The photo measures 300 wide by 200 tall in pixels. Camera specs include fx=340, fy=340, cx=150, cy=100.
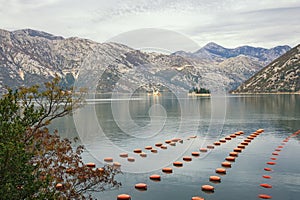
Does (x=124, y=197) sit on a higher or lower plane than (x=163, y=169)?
lower

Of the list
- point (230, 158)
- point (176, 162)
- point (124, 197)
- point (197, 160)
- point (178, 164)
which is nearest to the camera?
point (124, 197)

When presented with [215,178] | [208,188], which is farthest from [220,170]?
[208,188]

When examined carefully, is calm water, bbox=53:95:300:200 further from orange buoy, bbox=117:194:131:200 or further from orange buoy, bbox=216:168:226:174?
orange buoy, bbox=216:168:226:174

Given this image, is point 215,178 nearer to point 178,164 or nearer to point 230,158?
point 178,164

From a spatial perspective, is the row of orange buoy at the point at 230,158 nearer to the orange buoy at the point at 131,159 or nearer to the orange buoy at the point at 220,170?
the orange buoy at the point at 220,170

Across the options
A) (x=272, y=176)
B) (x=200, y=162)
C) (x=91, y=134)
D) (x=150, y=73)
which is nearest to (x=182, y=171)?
(x=200, y=162)

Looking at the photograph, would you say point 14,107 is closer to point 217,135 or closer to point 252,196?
point 252,196

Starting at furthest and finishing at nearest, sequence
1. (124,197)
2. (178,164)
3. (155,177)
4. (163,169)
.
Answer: (178,164) → (163,169) → (155,177) → (124,197)

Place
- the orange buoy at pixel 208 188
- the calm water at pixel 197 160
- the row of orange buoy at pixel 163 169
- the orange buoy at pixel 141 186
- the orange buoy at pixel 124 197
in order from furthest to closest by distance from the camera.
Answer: the orange buoy at pixel 141 186
the orange buoy at pixel 208 188
the calm water at pixel 197 160
the row of orange buoy at pixel 163 169
the orange buoy at pixel 124 197

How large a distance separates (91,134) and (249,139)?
1331 inches

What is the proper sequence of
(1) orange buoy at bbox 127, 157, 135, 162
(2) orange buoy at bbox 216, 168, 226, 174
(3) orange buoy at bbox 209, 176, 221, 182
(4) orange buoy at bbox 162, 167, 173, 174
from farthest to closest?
(1) orange buoy at bbox 127, 157, 135, 162 < (4) orange buoy at bbox 162, 167, 173, 174 < (2) orange buoy at bbox 216, 168, 226, 174 < (3) orange buoy at bbox 209, 176, 221, 182

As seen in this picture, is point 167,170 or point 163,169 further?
point 163,169

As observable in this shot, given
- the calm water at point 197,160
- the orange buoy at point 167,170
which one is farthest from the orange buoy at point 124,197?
the orange buoy at point 167,170

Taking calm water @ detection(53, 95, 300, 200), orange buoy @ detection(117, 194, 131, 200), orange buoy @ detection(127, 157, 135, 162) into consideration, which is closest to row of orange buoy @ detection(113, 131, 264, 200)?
orange buoy @ detection(117, 194, 131, 200)
